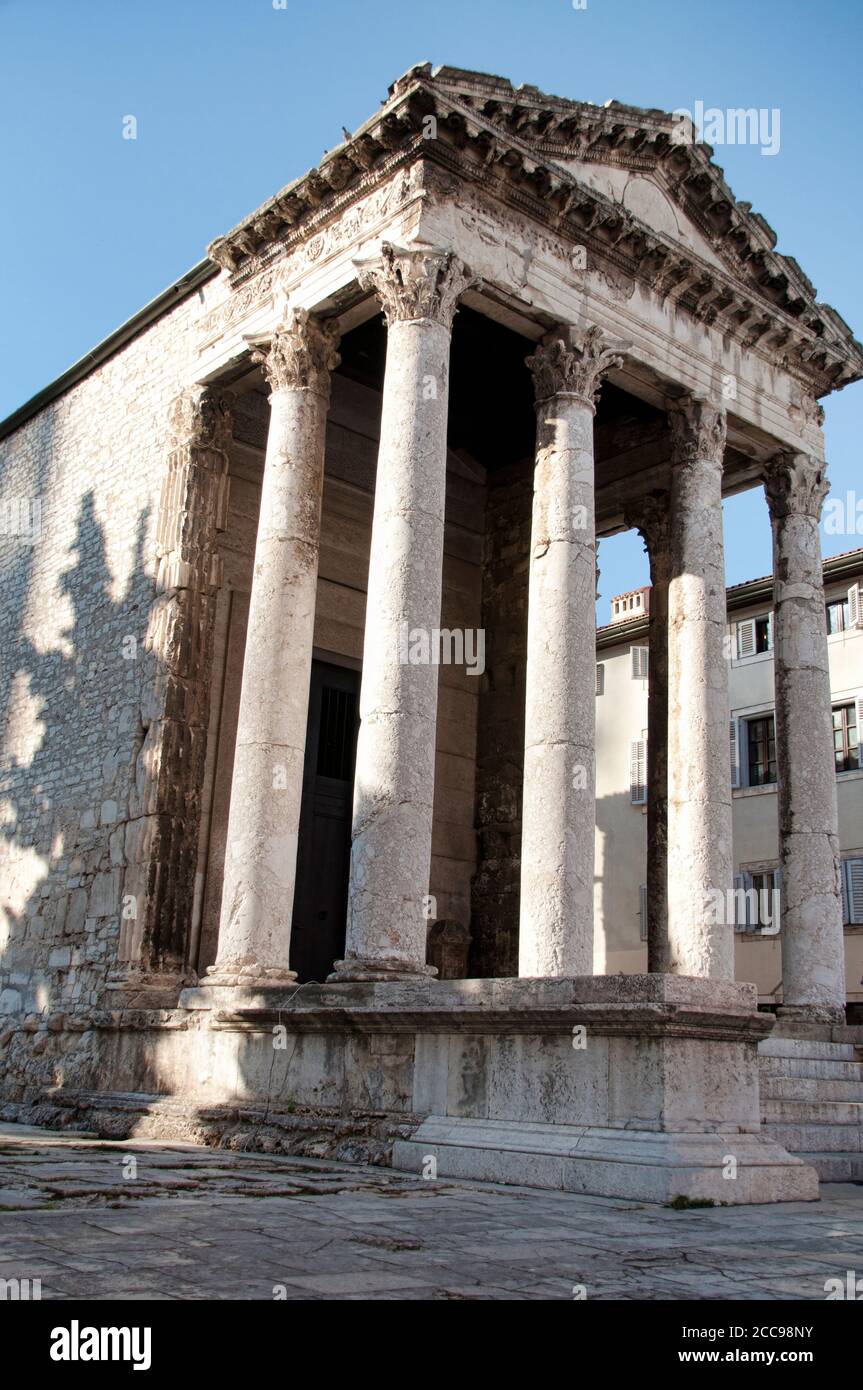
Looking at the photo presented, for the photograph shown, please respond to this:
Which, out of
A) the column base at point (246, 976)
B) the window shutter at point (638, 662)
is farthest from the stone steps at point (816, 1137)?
the window shutter at point (638, 662)

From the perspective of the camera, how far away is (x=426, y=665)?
11688 mm

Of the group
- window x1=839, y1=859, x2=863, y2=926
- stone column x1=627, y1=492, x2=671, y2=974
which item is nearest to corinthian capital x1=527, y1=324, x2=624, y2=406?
stone column x1=627, y1=492, x2=671, y2=974

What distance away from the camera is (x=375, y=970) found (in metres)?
10.9

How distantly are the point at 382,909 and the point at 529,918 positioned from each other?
161cm

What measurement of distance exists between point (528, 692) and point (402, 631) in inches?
68.4

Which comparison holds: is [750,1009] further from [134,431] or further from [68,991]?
[134,431]

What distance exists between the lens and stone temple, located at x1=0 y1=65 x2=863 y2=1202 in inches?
384

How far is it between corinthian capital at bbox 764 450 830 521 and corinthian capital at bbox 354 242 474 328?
5868 mm

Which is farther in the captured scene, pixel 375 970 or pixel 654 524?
pixel 654 524

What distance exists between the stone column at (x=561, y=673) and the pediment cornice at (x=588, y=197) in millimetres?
1430

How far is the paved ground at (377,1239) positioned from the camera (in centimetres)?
468

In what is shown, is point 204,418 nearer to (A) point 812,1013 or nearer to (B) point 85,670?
(B) point 85,670

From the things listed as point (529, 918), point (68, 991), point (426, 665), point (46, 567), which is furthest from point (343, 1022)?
point (46, 567)

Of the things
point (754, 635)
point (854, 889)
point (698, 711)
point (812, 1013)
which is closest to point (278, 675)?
point (698, 711)
